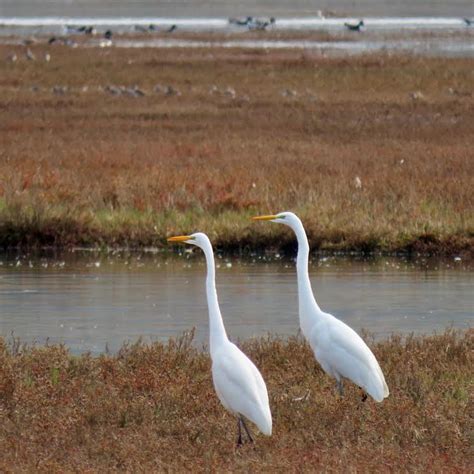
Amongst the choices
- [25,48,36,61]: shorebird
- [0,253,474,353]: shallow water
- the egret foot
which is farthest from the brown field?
the egret foot

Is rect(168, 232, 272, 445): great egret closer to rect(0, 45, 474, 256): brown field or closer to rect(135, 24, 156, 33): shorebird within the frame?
rect(0, 45, 474, 256): brown field

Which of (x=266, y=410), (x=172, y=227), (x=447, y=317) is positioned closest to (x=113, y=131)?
(x=172, y=227)

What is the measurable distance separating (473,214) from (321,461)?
1110 centimetres

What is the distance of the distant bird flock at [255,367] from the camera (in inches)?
324

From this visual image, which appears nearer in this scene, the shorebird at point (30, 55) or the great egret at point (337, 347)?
the great egret at point (337, 347)

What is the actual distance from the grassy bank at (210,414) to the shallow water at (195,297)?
1.96 metres

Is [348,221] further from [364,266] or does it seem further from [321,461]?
[321,461]

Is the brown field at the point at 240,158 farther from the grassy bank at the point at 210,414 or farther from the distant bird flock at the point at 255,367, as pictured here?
the distant bird flock at the point at 255,367

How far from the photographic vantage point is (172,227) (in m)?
18.1

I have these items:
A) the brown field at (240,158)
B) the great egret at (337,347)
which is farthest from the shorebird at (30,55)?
the great egret at (337,347)

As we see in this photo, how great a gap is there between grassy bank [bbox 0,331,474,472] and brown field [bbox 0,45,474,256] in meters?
7.25

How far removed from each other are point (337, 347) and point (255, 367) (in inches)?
34.0
